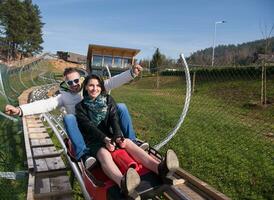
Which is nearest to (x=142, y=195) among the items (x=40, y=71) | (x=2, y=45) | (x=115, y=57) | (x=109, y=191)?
(x=109, y=191)

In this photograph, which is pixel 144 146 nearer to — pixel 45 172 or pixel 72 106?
pixel 72 106

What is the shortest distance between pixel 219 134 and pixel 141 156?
467cm

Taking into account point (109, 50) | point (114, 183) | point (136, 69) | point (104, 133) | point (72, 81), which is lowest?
point (114, 183)

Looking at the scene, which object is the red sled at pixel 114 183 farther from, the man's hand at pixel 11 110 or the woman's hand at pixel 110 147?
the man's hand at pixel 11 110

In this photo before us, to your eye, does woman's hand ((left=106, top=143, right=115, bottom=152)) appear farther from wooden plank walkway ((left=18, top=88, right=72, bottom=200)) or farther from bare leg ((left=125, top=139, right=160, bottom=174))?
wooden plank walkway ((left=18, top=88, right=72, bottom=200))

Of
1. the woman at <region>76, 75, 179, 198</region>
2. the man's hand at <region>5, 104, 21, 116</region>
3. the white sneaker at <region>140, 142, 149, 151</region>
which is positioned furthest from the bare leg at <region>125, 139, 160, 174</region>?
the man's hand at <region>5, 104, 21, 116</region>

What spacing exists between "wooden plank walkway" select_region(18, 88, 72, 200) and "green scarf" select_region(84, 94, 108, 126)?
47.8 inches

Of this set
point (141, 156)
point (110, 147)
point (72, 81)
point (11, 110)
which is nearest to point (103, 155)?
point (110, 147)

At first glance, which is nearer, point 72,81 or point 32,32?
point 72,81

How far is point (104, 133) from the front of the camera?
4.17 m

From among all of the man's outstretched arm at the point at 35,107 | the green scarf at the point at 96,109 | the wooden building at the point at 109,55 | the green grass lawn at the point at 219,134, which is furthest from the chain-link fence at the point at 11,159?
the wooden building at the point at 109,55

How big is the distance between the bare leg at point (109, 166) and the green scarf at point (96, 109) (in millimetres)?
484

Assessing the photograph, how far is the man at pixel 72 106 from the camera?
391 centimetres

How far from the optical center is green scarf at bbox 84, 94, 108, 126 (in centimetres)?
409
